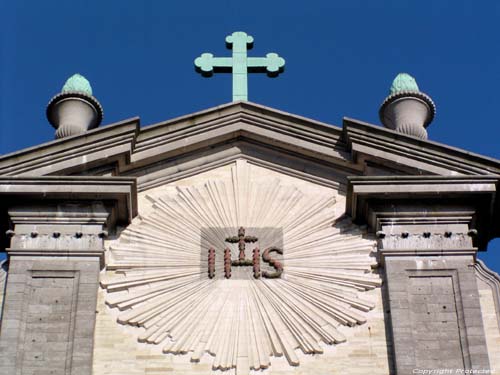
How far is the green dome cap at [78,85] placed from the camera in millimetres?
20969

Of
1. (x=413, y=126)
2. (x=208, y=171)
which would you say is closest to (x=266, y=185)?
(x=208, y=171)

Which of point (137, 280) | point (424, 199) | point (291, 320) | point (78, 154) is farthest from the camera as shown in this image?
point (78, 154)

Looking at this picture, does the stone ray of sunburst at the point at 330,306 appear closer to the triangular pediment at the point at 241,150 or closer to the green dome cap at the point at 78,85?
the triangular pediment at the point at 241,150

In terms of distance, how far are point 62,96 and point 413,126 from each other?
510 centimetres

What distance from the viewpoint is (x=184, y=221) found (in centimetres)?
1925

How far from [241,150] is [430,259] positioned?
11.1 feet

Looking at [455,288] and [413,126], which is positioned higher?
[413,126]

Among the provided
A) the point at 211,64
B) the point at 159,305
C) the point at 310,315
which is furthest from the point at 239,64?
the point at 310,315

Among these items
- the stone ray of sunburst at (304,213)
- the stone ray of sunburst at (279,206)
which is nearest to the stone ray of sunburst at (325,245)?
the stone ray of sunburst at (304,213)

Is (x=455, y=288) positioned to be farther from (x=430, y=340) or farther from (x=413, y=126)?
(x=413, y=126)

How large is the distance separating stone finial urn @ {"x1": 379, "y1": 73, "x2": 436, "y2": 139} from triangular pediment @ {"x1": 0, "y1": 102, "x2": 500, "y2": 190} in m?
1.13

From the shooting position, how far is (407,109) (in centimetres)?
2075

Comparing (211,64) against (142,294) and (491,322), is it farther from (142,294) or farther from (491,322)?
(491,322)

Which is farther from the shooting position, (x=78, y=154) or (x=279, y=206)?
(x=279, y=206)
